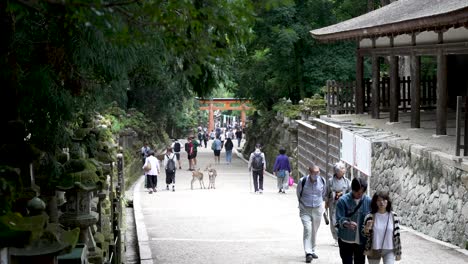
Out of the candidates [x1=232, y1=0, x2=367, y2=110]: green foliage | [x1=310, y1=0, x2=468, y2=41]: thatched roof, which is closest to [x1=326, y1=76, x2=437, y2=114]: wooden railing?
[x1=310, y1=0, x2=468, y2=41]: thatched roof

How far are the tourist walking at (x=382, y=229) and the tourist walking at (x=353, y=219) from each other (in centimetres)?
25

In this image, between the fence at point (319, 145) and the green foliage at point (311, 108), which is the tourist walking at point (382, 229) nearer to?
the fence at point (319, 145)

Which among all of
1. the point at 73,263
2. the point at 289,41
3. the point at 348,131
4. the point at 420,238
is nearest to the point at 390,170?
the point at 348,131

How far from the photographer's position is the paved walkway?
1261 cm

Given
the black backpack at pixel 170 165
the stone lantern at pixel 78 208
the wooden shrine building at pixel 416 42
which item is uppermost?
the wooden shrine building at pixel 416 42

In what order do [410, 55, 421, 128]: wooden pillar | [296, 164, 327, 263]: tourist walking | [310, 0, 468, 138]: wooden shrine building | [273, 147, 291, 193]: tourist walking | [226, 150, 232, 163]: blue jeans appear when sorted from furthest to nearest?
[226, 150, 232, 163]: blue jeans, [273, 147, 291, 193]: tourist walking, [410, 55, 421, 128]: wooden pillar, [310, 0, 468, 138]: wooden shrine building, [296, 164, 327, 263]: tourist walking

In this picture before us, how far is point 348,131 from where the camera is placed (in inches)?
750

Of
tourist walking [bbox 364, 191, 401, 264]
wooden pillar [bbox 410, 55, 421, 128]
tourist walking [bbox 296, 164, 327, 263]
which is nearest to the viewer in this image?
tourist walking [bbox 364, 191, 401, 264]

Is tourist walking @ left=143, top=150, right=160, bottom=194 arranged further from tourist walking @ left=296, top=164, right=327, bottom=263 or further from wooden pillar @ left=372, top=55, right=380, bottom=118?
tourist walking @ left=296, top=164, right=327, bottom=263

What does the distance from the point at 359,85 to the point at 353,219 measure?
639 inches

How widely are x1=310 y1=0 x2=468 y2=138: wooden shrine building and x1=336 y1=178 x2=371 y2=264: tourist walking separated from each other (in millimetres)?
5150

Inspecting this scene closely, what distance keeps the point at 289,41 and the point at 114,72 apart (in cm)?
2812

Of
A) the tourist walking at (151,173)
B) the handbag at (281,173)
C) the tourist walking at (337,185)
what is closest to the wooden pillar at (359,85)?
the handbag at (281,173)

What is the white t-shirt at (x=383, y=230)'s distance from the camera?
9.03m
